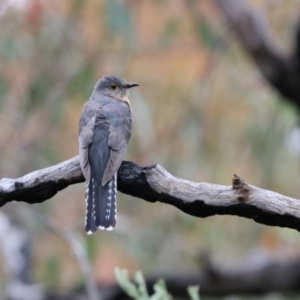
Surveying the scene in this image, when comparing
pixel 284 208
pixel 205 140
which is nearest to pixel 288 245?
pixel 205 140

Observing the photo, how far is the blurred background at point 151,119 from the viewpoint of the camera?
7.80 metres

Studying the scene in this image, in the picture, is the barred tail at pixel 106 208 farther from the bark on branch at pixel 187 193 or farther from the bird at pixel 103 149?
the bark on branch at pixel 187 193

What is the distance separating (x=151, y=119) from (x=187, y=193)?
5412mm

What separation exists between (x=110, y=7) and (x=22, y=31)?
71.0 inches

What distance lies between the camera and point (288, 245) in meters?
9.41

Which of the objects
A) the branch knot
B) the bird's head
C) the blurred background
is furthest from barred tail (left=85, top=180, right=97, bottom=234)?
the blurred background

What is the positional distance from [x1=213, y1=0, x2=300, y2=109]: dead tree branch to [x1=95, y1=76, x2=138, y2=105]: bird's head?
2.31 m

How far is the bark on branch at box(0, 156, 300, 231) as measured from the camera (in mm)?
3166

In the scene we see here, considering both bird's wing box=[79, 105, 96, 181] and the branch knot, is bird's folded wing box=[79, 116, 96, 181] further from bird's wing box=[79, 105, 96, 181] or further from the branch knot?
the branch knot

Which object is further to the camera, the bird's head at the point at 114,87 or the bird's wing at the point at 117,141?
the bird's head at the point at 114,87

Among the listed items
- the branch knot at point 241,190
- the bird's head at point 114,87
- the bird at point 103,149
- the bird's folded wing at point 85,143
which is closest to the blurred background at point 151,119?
the bird's head at point 114,87

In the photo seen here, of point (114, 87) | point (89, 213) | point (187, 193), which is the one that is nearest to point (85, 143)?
point (89, 213)

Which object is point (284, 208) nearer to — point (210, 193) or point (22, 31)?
point (210, 193)

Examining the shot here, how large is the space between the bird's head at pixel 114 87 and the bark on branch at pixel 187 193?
1.84 meters
